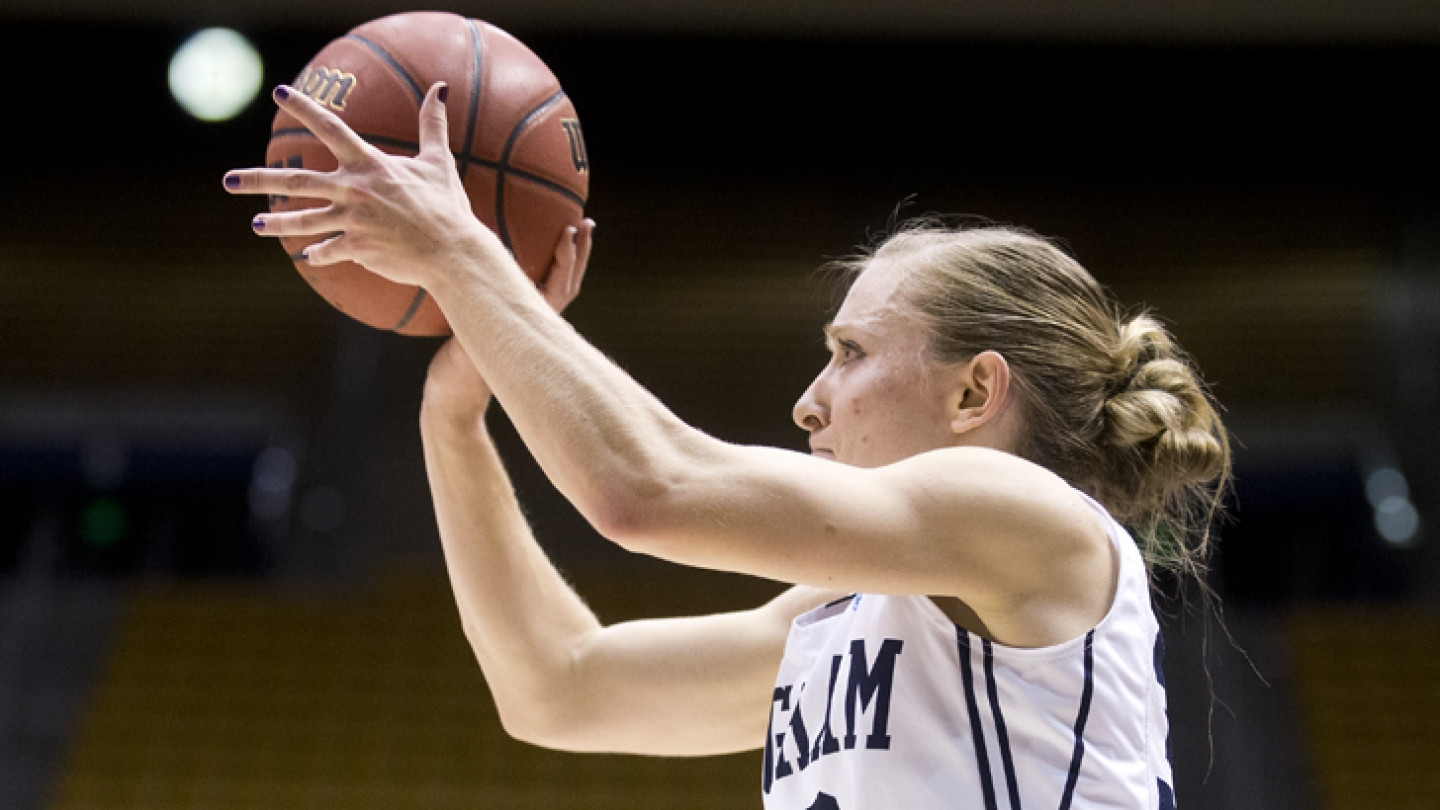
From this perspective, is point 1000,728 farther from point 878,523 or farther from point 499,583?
point 499,583

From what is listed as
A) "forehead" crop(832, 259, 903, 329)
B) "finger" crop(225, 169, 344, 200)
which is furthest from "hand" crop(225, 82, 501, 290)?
"forehead" crop(832, 259, 903, 329)

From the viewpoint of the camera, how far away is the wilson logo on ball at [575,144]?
→ 191cm

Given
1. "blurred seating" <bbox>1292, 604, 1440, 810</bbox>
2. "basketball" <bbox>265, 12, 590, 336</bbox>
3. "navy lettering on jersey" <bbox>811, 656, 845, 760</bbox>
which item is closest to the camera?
"navy lettering on jersey" <bbox>811, 656, 845, 760</bbox>

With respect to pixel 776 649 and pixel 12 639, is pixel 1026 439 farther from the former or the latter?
pixel 12 639

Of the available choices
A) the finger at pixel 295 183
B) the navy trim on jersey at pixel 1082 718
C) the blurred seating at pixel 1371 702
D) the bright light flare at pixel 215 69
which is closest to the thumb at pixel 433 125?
the finger at pixel 295 183

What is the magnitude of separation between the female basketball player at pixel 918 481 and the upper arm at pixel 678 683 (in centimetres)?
15

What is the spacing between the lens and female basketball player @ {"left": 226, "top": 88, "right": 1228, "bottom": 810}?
1289 millimetres

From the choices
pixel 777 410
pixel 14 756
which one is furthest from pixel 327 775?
pixel 777 410

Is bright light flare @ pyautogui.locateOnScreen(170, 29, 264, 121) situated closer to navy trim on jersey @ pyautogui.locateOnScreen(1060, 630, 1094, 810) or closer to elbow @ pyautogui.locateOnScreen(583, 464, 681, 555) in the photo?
elbow @ pyautogui.locateOnScreen(583, 464, 681, 555)

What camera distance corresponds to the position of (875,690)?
1446 millimetres

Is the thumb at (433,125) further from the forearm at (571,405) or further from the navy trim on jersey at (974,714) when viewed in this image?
the navy trim on jersey at (974,714)

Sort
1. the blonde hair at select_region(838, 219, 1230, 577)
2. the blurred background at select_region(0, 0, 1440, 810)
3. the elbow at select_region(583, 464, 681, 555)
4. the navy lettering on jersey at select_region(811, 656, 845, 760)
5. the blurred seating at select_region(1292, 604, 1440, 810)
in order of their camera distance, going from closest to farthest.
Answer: the elbow at select_region(583, 464, 681, 555) → the navy lettering on jersey at select_region(811, 656, 845, 760) → the blonde hair at select_region(838, 219, 1230, 577) → the blurred seating at select_region(1292, 604, 1440, 810) → the blurred background at select_region(0, 0, 1440, 810)

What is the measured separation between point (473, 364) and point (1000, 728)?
0.85 m

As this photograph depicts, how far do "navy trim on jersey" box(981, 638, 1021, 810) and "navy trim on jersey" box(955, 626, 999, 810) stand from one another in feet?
0.05
